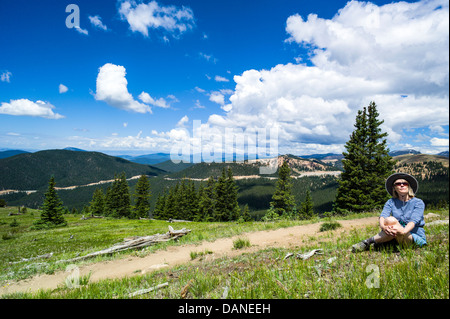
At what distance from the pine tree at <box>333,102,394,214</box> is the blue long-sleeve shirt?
2445 cm

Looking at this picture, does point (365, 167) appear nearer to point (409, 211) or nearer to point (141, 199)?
point (409, 211)

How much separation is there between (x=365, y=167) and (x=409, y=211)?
93.4ft

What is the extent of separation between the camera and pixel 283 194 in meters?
43.4

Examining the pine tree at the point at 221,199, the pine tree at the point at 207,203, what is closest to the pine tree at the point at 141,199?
the pine tree at the point at 207,203

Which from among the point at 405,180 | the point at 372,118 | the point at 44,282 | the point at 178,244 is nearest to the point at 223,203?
the point at 372,118

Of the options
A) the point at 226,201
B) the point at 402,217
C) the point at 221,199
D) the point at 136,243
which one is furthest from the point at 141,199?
the point at 402,217

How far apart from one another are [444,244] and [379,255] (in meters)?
1.55

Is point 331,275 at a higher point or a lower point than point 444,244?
lower

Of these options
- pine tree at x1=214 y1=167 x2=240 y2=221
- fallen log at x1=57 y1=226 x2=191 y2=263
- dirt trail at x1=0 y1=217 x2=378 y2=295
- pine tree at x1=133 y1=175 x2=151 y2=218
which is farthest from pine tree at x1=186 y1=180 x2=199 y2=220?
dirt trail at x1=0 y1=217 x2=378 y2=295

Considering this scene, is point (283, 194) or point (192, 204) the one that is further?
point (192, 204)

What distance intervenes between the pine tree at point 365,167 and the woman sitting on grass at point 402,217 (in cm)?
2442

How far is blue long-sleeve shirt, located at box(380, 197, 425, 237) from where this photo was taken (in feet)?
15.1
